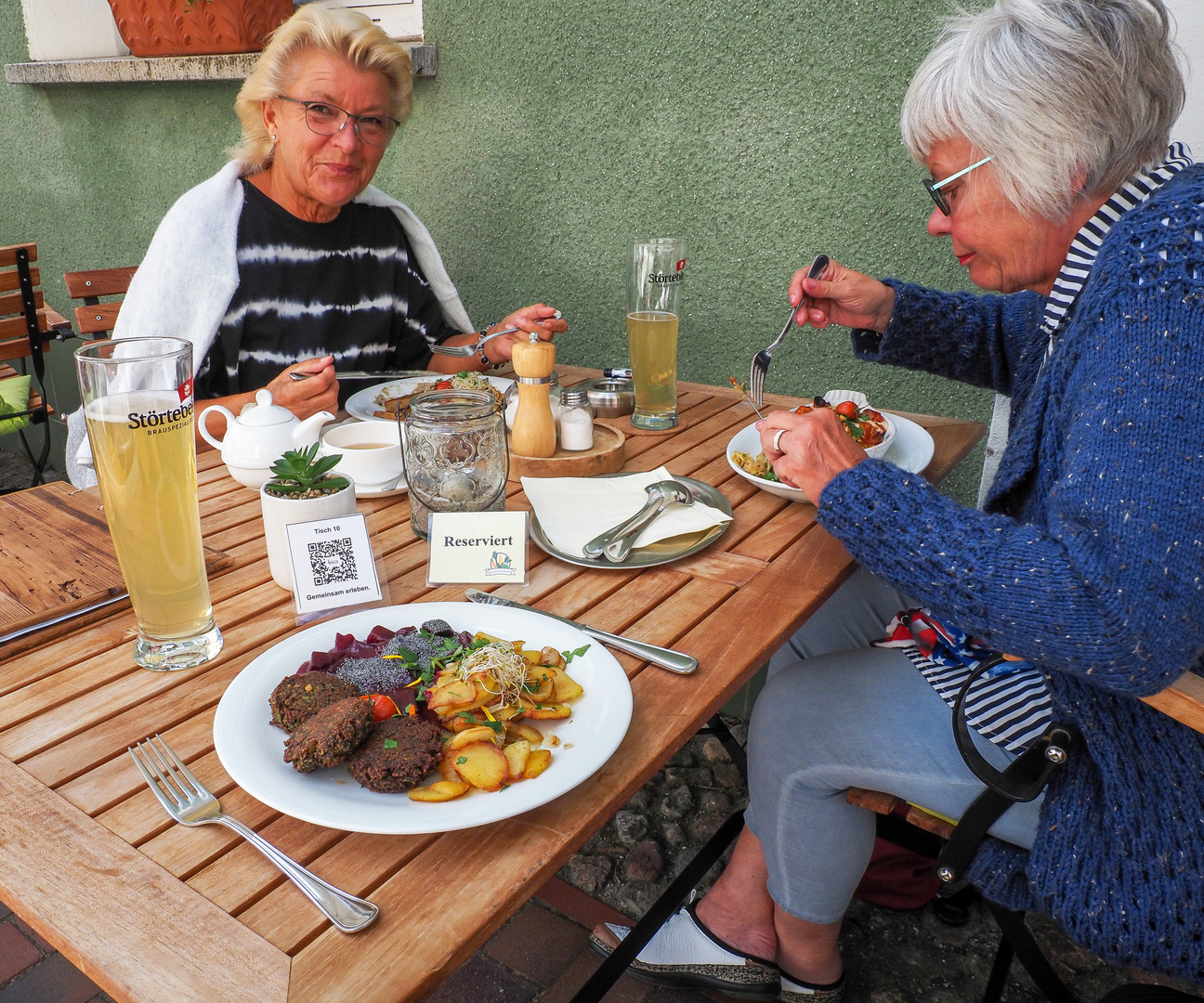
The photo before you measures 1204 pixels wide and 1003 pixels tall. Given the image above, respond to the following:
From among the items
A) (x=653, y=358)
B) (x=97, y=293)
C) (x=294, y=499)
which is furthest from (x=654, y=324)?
(x=97, y=293)

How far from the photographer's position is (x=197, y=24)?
3156mm

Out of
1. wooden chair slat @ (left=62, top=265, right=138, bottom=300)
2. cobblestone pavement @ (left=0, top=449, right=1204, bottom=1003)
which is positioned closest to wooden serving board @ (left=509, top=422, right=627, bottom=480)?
cobblestone pavement @ (left=0, top=449, right=1204, bottom=1003)

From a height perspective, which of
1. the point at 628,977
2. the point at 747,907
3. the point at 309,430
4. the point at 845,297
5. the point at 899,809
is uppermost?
the point at 845,297

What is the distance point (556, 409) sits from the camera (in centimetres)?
165

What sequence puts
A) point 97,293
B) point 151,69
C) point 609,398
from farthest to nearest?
point 151,69 → point 97,293 → point 609,398

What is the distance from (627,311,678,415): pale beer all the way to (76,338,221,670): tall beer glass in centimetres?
98

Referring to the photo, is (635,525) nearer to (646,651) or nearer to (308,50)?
(646,651)

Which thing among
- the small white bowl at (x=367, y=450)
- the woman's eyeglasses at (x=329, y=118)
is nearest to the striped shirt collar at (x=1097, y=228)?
the small white bowl at (x=367, y=450)

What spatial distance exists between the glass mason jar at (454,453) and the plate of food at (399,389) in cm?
51

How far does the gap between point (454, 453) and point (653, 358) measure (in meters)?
0.67

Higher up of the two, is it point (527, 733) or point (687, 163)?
point (687, 163)

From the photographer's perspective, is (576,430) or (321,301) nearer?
(576,430)

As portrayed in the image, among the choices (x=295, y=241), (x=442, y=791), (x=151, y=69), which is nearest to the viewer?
(x=442, y=791)

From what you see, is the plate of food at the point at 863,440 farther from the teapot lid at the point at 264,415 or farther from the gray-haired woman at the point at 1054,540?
the teapot lid at the point at 264,415
